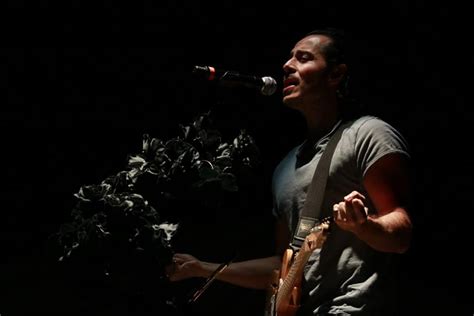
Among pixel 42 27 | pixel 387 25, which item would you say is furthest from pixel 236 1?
pixel 42 27

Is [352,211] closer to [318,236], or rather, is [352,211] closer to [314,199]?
[318,236]

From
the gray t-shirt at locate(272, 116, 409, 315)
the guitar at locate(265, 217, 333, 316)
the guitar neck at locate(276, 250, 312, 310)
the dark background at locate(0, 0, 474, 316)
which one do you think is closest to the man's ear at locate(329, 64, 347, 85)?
the dark background at locate(0, 0, 474, 316)

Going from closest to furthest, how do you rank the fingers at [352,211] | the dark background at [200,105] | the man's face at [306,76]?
the fingers at [352,211], the man's face at [306,76], the dark background at [200,105]

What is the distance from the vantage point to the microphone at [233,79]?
193 centimetres

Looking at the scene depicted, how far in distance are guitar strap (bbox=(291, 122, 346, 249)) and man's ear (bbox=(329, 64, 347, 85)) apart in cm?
33

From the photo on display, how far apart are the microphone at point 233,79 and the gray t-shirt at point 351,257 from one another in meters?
0.31

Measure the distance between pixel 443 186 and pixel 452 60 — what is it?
60 cm

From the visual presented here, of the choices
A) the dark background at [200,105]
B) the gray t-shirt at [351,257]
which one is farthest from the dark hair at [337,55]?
the gray t-shirt at [351,257]

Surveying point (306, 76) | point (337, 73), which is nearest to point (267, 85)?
point (306, 76)

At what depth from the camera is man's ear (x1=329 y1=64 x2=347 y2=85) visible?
89.0 inches

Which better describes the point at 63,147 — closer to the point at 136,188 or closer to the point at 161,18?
the point at 161,18

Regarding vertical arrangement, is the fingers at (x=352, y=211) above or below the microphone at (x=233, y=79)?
below

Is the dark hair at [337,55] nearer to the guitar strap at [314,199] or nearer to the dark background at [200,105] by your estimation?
the dark background at [200,105]

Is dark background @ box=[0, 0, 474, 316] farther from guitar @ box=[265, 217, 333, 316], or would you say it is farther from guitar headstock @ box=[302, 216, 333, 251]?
guitar headstock @ box=[302, 216, 333, 251]
